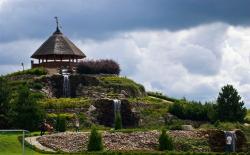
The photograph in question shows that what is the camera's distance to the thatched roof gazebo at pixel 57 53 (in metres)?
74.6

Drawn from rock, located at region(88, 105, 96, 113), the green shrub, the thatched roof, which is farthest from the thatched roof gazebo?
rock, located at region(88, 105, 96, 113)

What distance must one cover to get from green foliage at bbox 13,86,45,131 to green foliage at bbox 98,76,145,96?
1599cm

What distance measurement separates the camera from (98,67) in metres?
72.9

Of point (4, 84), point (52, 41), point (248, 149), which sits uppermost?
point (52, 41)

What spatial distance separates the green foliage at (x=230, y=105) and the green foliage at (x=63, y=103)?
10977 millimetres

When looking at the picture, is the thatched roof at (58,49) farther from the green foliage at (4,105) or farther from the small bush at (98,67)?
the green foliage at (4,105)

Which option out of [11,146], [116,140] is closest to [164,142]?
[116,140]

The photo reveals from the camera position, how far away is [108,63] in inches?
2913

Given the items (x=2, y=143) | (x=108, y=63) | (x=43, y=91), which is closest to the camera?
(x=2, y=143)

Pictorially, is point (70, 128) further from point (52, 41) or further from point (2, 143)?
point (52, 41)

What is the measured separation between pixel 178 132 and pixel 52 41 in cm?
2921

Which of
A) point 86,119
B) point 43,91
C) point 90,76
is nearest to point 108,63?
point 90,76

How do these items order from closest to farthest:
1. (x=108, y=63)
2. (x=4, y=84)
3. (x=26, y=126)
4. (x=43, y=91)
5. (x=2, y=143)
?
(x=2, y=143) < (x=26, y=126) < (x=4, y=84) < (x=43, y=91) < (x=108, y=63)

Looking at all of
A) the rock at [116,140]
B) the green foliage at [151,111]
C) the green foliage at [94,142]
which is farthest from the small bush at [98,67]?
the green foliage at [94,142]
